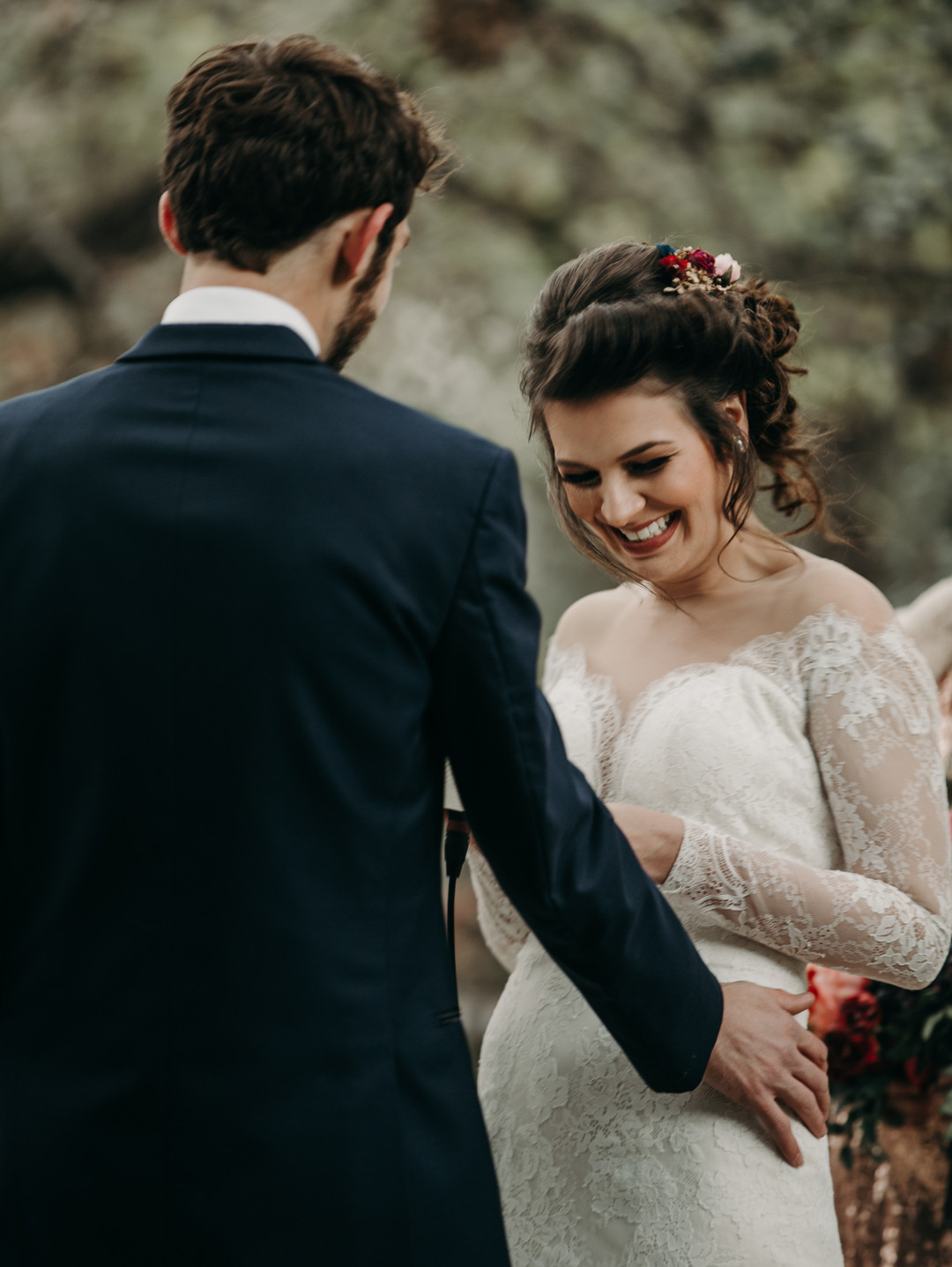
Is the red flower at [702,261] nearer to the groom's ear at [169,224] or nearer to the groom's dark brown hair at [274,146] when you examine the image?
the groom's dark brown hair at [274,146]

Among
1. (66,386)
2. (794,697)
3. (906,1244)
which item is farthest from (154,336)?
(906,1244)

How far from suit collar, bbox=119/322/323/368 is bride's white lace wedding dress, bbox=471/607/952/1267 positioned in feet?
2.72

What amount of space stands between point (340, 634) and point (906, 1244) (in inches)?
73.9

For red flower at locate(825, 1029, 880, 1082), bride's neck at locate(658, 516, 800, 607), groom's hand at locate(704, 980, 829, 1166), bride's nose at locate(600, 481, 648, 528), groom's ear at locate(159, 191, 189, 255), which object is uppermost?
groom's ear at locate(159, 191, 189, 255)

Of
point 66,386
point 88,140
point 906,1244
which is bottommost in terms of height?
point 906,1244

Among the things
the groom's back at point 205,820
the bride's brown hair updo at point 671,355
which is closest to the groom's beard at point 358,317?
the groom's back at point 205,820

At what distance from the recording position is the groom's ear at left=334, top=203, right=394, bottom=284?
991mm

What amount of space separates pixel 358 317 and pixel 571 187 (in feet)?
12.8

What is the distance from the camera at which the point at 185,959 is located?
2.96 feet

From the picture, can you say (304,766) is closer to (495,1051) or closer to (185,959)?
(185,959)

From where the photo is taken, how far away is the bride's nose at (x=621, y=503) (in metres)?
1.59

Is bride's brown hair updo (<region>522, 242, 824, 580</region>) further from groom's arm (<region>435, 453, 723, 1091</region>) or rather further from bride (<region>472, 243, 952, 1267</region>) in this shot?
groom's arm (<region>435, 453, 723, 1091</region>)

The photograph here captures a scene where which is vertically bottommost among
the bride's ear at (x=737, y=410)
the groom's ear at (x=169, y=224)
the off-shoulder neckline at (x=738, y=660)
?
the off-shoulder neckline at (x=738, y=660)

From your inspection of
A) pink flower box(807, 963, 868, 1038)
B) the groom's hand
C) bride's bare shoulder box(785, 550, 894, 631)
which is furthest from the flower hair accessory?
pink flower box(807, 963, 868, 1038)
